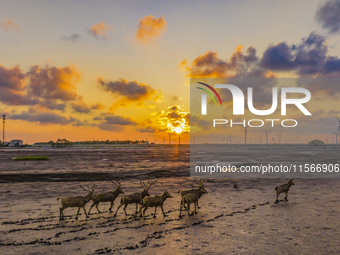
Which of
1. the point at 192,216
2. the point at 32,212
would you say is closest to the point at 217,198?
the point at 192,216

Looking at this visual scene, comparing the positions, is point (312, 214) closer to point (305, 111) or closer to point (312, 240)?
point (312, 240)

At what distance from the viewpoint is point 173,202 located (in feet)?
47.4

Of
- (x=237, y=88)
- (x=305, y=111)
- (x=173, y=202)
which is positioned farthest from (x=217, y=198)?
(x=305, y=111)

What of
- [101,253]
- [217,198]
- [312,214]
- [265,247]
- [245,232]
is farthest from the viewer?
[217,198]

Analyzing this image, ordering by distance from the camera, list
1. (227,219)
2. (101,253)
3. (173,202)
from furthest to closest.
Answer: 1. (173,202)
2. (227,219)
3. (101,253)

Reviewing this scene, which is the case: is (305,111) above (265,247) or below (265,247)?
above

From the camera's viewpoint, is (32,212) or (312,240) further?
(32,212)

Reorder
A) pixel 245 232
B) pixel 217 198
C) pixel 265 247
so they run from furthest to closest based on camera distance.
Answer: pixel 217 198
pixel 245 232
pixel 265 247

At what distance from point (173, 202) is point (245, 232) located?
212 inches

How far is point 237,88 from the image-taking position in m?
40.2

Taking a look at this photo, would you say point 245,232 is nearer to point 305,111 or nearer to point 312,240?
point 312,240

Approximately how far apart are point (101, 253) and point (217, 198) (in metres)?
9.26

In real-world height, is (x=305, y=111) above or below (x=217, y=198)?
above

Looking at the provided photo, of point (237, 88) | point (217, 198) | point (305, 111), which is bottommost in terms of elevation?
point (217, 198)
